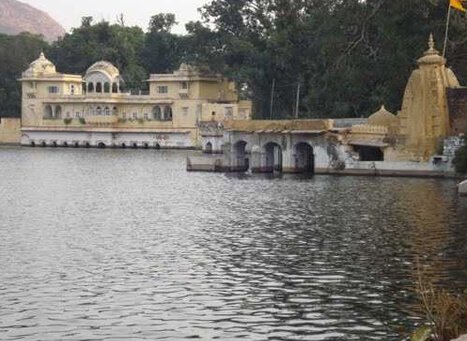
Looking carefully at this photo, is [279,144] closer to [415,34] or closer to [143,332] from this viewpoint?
[415,34]

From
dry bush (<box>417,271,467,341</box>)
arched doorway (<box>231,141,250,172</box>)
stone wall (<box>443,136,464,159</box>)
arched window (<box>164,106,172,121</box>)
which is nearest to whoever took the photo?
dry bush (<box>417,271,467,341</box>)

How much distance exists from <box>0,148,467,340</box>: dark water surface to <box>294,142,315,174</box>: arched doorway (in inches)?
620

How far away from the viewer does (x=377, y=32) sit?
65.4 m

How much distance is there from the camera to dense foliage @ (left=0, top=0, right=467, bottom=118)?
199 ft

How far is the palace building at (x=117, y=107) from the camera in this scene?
327 ft

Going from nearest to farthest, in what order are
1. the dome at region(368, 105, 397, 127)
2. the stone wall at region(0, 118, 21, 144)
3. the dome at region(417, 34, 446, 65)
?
the dome at region(417, 34, 446, 65) → the dome at region(368, 105, 397, 127) → the stone wall at region(0, 118, 21, 144)

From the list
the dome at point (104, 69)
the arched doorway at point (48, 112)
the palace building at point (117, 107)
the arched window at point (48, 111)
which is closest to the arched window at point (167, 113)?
the palace building at point (117, 107)

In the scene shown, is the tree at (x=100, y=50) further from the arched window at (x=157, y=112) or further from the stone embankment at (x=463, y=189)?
the stone embankment at (x=463, y=189)

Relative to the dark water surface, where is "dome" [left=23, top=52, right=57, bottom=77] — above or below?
above

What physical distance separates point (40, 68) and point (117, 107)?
11610 mm

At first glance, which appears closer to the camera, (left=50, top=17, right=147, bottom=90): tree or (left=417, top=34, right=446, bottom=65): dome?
(left=417, top=34, right=446, bottom=65): dome

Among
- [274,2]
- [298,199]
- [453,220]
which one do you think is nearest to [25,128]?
[274,2]

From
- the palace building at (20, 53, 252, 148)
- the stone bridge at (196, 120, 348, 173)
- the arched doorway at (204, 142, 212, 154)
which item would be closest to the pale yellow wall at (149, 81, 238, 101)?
the palace building at (20, 53, 252, 148)

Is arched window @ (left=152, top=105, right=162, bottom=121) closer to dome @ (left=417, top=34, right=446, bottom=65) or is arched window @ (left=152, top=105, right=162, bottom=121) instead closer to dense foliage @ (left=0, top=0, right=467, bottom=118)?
dense foliage @ (left=0, top=0, right=467, bottom=118)
